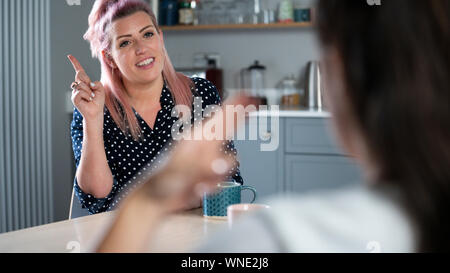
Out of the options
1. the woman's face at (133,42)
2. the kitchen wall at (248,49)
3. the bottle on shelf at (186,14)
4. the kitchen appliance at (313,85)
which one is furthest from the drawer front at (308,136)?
the woman's face at (133,42)

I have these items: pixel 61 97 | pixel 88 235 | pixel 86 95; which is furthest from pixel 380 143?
pixel 61 97

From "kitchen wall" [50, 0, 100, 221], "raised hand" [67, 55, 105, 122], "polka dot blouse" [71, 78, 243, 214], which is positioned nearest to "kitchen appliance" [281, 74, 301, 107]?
"kitchen wall" [50, 0, 100, 221]

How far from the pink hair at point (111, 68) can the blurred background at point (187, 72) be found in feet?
0.32

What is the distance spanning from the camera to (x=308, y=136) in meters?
2.42

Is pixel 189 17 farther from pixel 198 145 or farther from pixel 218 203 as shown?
pixel 198 145

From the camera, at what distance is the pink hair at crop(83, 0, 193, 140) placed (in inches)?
48.0

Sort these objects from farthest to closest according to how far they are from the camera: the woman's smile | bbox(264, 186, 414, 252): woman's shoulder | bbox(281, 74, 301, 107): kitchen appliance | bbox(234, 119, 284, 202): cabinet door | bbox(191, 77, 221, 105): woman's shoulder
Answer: bbox(281, 74, 301, 107): kitchen appliance → bbox(234, 119, 284, 202): cabinet door → bbox(191, 77, 221, 105): woman's shoulder → the woman's smile → bbox(264, 186, 414, 252): woman's shoulder

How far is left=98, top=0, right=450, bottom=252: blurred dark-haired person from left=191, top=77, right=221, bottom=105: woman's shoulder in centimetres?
101

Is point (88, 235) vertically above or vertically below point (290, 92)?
below

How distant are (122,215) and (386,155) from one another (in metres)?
0.18

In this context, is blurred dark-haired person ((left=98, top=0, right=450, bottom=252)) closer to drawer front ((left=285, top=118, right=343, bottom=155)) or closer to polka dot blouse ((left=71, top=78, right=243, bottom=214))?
polka dot blouse ((left=71, top=78, right=243, bottom=214))

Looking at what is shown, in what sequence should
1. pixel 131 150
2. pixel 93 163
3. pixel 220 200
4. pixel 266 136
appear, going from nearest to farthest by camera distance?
1. pixel 220 200
2. pixel 93 163
3. pixel 131 150
4. pixel 266 136

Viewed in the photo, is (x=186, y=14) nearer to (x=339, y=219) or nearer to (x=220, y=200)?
(x=220, y=200)

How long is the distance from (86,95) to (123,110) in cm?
22
